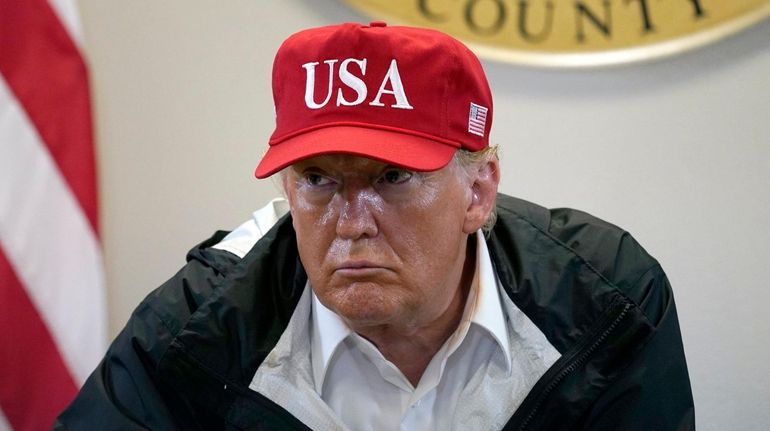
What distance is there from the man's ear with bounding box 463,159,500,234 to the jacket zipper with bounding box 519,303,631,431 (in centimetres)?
19

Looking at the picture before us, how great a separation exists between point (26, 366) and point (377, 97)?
0.75 m

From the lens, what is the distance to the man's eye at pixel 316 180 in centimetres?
102

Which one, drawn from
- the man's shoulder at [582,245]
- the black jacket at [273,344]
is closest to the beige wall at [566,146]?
the man's shoulder at [582,245]

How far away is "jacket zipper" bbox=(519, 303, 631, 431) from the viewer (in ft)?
3.55

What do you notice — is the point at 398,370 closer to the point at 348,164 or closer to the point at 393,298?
the point at 393,298

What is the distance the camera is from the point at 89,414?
105 centimetres

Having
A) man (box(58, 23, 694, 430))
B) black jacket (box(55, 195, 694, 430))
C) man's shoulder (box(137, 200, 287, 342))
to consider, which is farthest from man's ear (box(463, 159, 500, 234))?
man's shoulder (box(137, 200, 287, 342))

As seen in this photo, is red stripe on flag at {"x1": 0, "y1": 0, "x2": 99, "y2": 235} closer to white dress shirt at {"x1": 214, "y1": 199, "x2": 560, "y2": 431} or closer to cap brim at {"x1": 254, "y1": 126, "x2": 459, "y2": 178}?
white dress shirt at {"x1": 214, "y1": 199, "x2": 560, "y2": 431}

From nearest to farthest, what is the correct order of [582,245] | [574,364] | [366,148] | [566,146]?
[366,148], [574,364], [582,245], [566,146]

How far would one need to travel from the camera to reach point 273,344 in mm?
1113

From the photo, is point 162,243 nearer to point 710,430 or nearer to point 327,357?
point 327,357

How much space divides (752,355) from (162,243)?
3.20ft

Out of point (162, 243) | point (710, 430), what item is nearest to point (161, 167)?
point (162, 243)

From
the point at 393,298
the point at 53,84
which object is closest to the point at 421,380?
the point at 393,298
